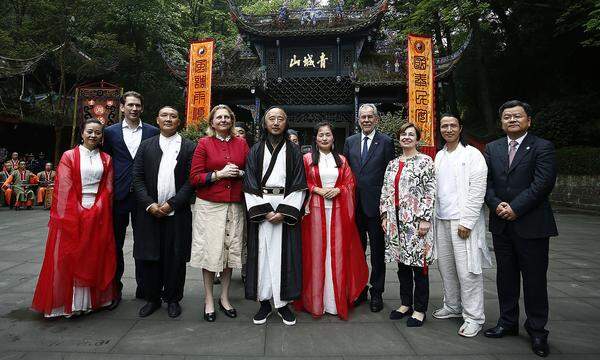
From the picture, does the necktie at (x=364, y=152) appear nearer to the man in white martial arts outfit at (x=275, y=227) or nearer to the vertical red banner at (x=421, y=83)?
the man in white martial arts outfit at (x=275, y=227)

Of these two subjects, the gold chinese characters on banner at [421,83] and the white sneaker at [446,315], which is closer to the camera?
the white sneaker at [446,315]

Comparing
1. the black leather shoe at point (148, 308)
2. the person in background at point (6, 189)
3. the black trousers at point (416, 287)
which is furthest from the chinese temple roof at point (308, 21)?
the black leather shoe at point (148, 308)

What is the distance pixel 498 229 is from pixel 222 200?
2.26 m

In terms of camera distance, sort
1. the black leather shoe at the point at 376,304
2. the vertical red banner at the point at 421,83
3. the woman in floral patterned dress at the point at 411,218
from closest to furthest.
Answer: the woman in floral patterned dress at the point at 411,218
the black leather shoe at the point at 376,304
the vertical red banner at the point at 421,83

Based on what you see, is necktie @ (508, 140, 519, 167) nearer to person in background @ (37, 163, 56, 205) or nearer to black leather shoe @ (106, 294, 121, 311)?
black leather shoe @ (106, 294, 121, 311)

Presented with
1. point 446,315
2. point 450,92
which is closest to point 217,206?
point 446,315

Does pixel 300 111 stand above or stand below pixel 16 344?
above

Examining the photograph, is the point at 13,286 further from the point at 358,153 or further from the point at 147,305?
the point at 358,153

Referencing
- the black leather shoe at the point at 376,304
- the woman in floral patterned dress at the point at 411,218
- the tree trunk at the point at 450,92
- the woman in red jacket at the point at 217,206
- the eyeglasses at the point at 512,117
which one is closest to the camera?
the eyeglasses at the point at 512,117

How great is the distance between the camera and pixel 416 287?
10.2ft

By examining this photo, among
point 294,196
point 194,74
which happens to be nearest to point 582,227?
point 294,196

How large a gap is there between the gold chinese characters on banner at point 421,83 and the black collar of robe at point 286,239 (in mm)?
9055

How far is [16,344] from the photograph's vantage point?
2.66 meters

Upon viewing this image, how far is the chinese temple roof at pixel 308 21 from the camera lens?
1327 cm
